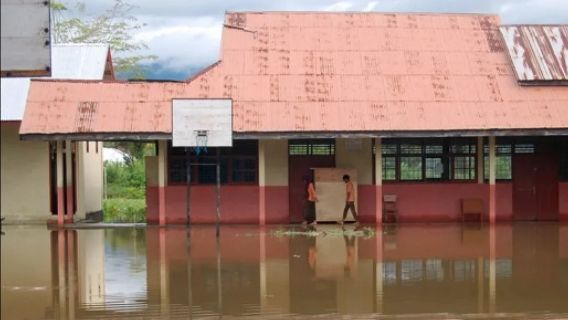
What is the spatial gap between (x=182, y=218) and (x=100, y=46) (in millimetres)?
6586

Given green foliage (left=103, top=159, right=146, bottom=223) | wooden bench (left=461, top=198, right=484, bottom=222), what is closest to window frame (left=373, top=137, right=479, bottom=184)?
wooden bench (left=461, top=198, right=484, bottom=222)

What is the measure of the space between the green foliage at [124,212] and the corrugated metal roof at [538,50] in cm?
1201

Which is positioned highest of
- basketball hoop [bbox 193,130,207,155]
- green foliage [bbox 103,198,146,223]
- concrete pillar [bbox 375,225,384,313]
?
basketball hoop [bbox 193,130,207,155]

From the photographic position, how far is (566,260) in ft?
46.4

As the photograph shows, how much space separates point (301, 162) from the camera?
70.7 ft

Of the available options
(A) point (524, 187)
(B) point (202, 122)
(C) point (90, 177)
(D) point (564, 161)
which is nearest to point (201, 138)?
(B) point (202, 122)

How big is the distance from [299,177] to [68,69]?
25.8 ft

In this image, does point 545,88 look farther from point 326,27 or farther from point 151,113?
point 151,113

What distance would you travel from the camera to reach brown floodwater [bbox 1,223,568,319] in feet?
32.9

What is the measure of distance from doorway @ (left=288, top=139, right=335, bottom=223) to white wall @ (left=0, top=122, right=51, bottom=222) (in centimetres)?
685

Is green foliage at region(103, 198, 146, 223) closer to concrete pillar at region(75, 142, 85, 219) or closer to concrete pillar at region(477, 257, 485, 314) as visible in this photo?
concrete pillar at region(75, 142, 85, 219)

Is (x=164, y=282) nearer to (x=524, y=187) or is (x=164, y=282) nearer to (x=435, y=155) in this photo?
(x=435, y=155)

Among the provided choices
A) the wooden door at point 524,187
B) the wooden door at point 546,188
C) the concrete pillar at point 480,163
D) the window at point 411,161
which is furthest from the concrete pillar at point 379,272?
the wooden door at point 546,188

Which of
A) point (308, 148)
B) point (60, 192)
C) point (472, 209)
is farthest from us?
point (308, 148)
